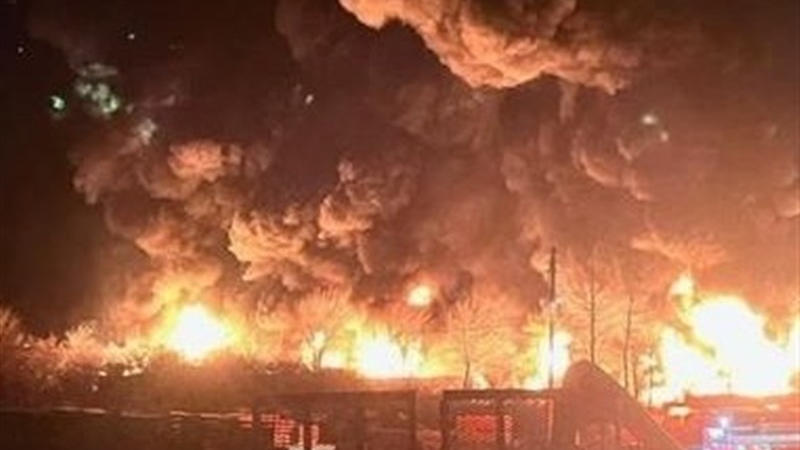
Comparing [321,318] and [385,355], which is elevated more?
[321,318]

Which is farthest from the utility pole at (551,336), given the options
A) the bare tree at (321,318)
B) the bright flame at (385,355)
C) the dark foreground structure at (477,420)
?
the dark foreground structure at (477,420)

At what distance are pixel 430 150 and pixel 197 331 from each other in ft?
48.4

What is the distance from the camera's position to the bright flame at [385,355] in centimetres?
6512

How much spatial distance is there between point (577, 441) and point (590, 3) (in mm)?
28980

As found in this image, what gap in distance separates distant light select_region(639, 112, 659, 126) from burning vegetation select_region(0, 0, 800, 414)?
0.96 feet

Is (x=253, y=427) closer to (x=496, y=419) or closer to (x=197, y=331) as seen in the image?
(x=496, y=419)

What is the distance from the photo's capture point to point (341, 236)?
62.3 m

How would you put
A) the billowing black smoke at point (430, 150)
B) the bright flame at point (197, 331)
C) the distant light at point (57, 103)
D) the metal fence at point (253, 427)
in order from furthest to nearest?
the distant light at point (57, 103) → the bright flame at point (197, 331) → the billowing black smoke at point (430, 150) → the metal fence at point (253, 427)

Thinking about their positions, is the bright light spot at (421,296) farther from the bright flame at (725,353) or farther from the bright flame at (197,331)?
the bright flame at (725,353)

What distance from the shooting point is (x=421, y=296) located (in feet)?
214

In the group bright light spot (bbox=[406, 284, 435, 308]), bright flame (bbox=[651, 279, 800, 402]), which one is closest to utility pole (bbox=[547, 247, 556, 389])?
bright flame (bbox=[651, 279, 800, 402])

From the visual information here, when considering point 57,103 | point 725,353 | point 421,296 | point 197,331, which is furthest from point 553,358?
point 57,103

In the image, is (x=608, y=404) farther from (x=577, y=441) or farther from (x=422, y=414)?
(x=422, y=414)

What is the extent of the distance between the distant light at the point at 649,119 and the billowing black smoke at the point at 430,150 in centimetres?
8
